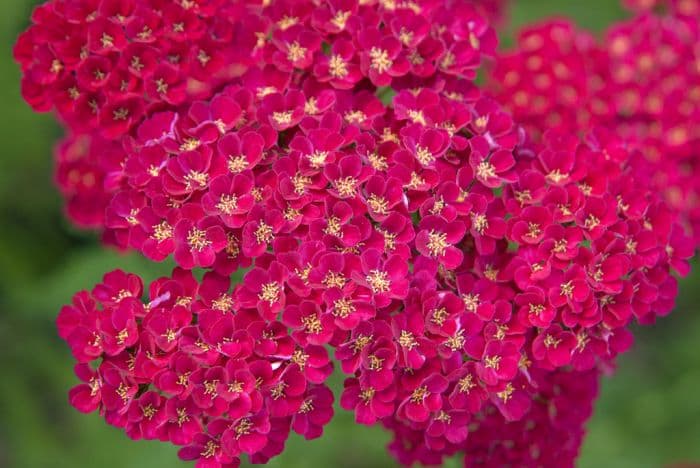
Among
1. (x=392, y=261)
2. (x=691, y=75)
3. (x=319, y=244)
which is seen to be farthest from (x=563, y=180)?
(x=691, y=75)

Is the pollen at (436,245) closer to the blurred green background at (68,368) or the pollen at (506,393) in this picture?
the pollen at (506,393)

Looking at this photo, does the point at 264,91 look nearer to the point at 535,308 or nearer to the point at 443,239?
the point at 443,239

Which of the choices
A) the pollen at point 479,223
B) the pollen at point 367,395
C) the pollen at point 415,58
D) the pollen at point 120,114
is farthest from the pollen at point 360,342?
the pollen at point 120,114

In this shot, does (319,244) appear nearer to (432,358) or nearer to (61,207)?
(432,358)

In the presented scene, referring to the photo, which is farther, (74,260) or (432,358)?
(74,260)

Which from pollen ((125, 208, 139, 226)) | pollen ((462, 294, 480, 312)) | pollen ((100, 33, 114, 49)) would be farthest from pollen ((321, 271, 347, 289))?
pollen ((100, 33, 114, 49))

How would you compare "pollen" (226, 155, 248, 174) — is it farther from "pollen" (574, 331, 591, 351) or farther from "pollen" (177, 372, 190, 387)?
"pollen" (574, 331, 591, 351)

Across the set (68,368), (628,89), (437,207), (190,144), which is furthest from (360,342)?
(68,368)
